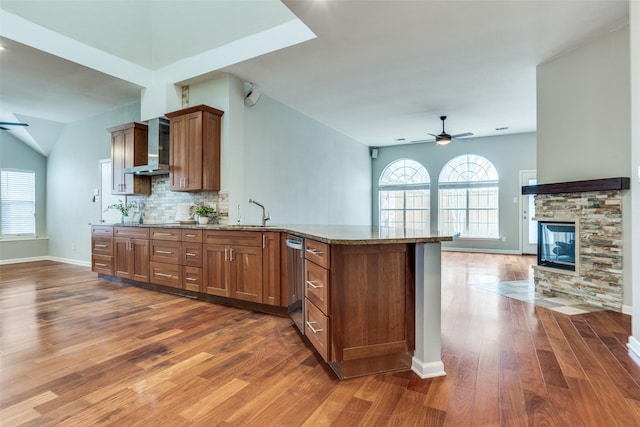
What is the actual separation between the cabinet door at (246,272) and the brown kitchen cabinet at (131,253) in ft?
5.22

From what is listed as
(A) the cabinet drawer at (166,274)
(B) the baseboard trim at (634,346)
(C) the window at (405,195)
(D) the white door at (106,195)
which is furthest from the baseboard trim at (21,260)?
(B) the baseboard trim at (634,346)

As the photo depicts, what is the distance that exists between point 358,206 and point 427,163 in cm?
225

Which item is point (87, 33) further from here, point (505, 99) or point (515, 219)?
point (515, 219)

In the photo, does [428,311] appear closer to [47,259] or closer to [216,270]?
[216,270]

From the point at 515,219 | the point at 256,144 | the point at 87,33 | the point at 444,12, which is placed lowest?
the point at 515,219

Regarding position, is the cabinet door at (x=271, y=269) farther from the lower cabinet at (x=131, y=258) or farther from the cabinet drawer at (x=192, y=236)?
the lower cabinet at (x=131, y=258)

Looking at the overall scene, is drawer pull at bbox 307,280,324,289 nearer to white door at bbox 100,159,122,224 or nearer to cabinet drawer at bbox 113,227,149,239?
cabinet drawer at bbox 113,227,149,239

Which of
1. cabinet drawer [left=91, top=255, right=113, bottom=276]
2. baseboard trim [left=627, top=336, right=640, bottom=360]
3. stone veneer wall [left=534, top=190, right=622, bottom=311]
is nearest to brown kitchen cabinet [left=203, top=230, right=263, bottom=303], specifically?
cabinet drawer [left=91, top=255, right=113, bottom=276]

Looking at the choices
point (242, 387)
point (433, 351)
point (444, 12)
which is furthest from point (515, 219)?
point (242, 387)

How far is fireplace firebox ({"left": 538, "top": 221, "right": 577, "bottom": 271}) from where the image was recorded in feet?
12.7

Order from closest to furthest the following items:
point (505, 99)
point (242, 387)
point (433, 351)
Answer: point (242, 387)
point (433, 351)
point (505, 99)

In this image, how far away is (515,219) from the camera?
796 cm

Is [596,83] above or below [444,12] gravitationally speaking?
below

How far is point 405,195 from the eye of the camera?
9.37 meters
